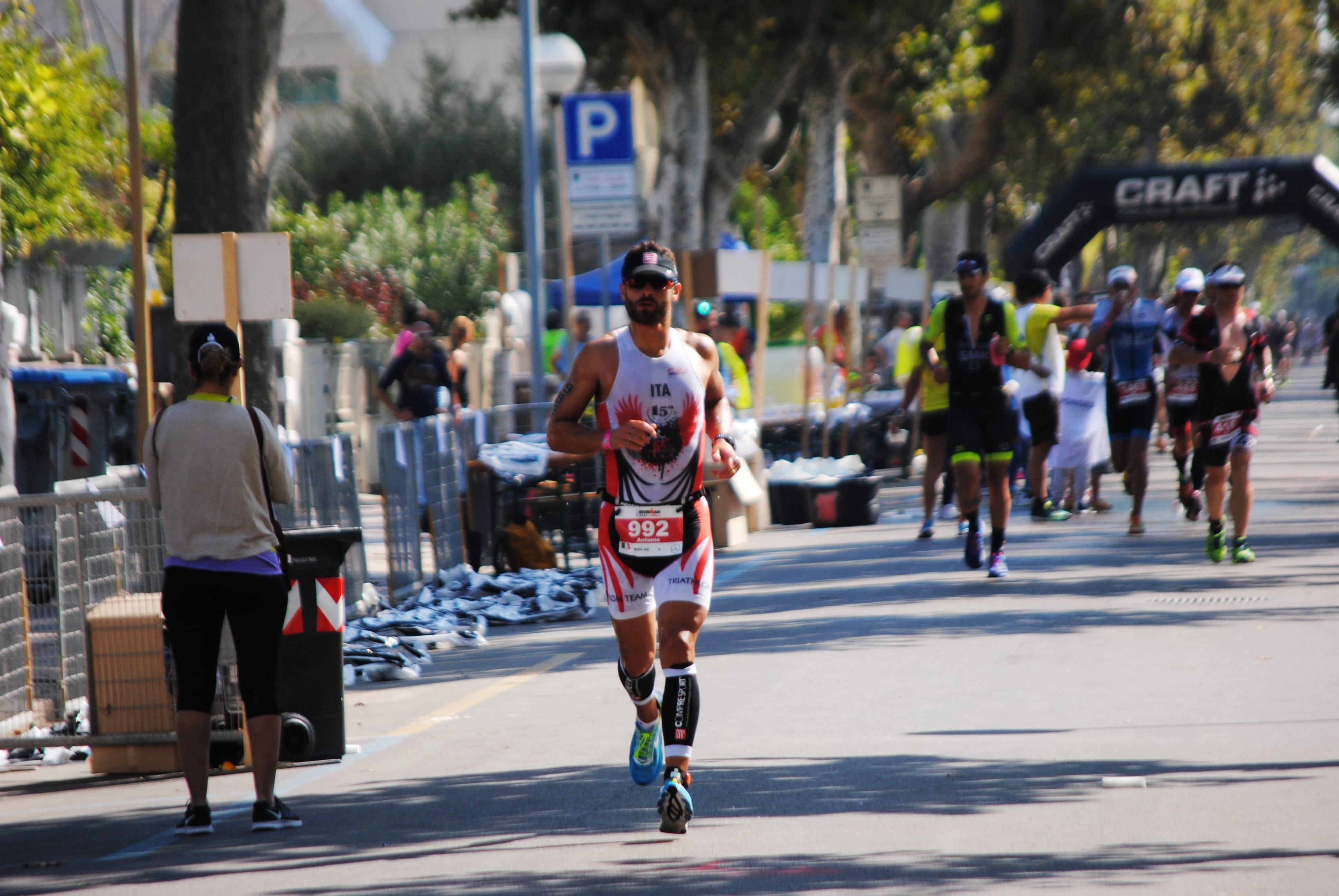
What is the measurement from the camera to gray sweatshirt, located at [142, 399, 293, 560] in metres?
6.36

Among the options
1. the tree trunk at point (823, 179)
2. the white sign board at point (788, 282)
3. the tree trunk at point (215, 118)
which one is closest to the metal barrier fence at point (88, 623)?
the tree trunk at point (215, 118)

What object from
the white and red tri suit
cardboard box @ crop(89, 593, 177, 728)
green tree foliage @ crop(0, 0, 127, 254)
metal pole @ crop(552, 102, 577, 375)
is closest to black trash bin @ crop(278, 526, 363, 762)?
cardboard box @ crop(89, 593, 177, 728)

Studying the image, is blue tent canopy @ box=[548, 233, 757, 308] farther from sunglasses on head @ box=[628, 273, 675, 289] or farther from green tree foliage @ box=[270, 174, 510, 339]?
sunglasses on head @ box=[628, 273, 675, 289]

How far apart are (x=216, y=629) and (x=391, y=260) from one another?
29.2 meters

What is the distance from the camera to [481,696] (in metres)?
9.02

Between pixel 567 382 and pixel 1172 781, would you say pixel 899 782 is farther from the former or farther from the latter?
pixel 567 382

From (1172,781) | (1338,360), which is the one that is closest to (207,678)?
(1172,781)

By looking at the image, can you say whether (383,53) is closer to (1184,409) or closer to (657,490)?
(1184,409)

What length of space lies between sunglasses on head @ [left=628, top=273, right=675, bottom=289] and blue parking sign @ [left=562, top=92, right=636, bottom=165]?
31.2ft

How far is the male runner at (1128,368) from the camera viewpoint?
593 inches

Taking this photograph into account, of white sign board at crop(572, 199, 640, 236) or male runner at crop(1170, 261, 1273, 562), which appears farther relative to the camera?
white sign board at crop(572, 199, 640, 236)

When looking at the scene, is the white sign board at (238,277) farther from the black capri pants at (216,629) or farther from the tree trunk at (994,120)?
the tree trunk at (994,120)

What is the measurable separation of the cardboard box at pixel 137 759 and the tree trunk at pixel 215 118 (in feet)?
13.5

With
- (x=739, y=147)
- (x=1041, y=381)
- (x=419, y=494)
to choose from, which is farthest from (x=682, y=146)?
(x=419, y=494)
